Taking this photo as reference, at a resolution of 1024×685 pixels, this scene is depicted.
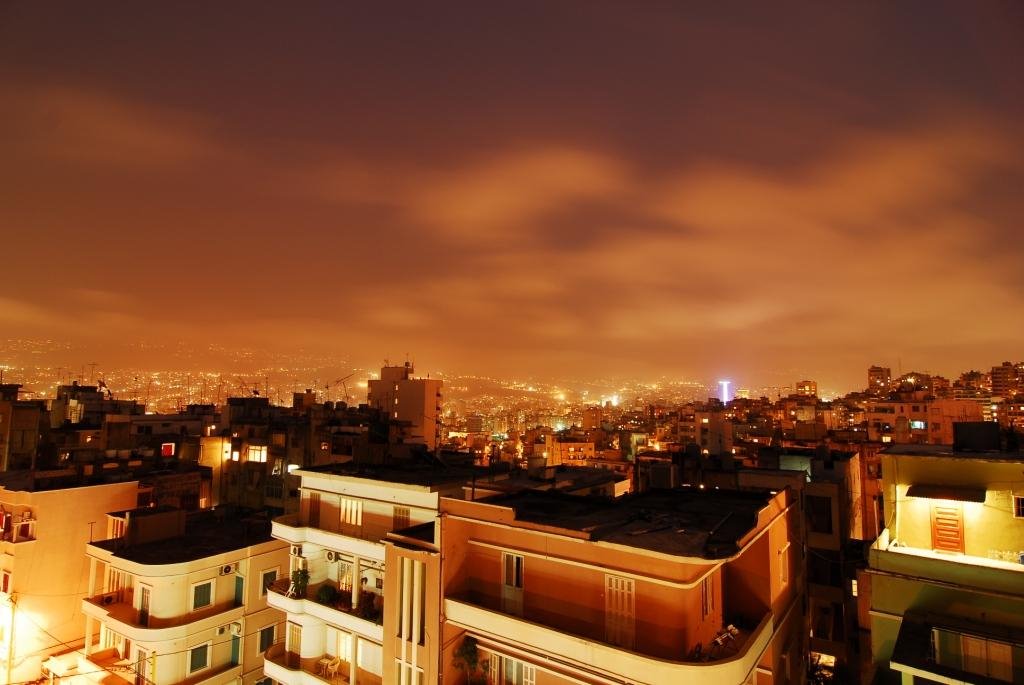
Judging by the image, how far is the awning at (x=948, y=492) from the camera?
16.1 m

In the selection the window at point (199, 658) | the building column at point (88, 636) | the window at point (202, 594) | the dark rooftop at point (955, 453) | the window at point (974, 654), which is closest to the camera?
the window at point (974, 654)

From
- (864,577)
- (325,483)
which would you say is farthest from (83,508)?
(864,577)

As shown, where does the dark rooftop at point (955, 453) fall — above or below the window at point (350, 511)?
above

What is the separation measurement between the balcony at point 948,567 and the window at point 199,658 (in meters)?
24.0

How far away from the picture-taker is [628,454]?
78.9m

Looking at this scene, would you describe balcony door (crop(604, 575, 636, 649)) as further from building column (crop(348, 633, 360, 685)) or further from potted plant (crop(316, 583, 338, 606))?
potted plant (crop(316, 583, 338, 606))

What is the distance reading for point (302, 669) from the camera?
20.3 m

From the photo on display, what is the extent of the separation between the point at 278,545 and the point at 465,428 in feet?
394

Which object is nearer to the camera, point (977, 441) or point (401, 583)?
point (401, 583)

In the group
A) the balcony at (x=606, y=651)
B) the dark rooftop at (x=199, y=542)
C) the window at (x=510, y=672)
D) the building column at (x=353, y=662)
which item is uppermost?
the balcony at (x=606, y=651)

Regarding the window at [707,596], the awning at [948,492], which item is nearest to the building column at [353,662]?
the window at [707,596]

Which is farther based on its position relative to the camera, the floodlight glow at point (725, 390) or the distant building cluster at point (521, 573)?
the floodlight glow at point (725, 390)

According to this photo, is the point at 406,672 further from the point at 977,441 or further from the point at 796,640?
the point at 977,441

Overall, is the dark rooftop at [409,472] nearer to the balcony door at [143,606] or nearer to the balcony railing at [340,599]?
the balcony railing at [340,599]
